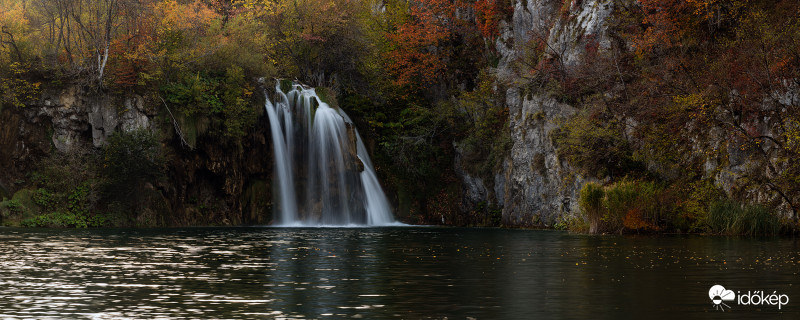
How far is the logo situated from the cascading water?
3302cm

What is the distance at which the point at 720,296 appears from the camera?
11055mm

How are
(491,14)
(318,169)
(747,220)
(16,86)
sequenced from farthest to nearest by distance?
1. (491,14)
2. (318,169)
3. (16,86)
4. (747,220)

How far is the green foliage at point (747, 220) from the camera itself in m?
26.6

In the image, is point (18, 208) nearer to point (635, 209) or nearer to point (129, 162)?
point (129, 162)

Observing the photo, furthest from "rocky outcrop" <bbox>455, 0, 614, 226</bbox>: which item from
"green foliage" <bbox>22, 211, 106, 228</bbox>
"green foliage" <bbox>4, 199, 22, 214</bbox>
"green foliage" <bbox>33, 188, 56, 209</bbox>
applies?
"green foliage" <bbox>4, 199, 22, 214</bbox>

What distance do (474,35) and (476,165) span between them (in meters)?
8.66

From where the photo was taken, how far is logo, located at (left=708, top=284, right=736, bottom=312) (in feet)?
33.8

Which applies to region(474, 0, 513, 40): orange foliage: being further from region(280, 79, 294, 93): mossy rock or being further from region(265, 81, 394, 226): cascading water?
region(280, 79, 294, 93): mossy rock

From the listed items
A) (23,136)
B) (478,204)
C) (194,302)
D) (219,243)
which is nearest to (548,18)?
(478,204)

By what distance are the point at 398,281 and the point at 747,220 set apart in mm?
17379

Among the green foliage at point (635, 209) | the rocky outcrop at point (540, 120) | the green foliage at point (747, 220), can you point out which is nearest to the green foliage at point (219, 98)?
the rocky outcrop at point (540, 120)

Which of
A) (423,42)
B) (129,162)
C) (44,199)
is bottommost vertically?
(44,199)

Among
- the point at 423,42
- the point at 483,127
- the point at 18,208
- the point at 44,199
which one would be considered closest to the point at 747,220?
the point at 483,127

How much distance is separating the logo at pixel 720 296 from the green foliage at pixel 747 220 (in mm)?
15948
